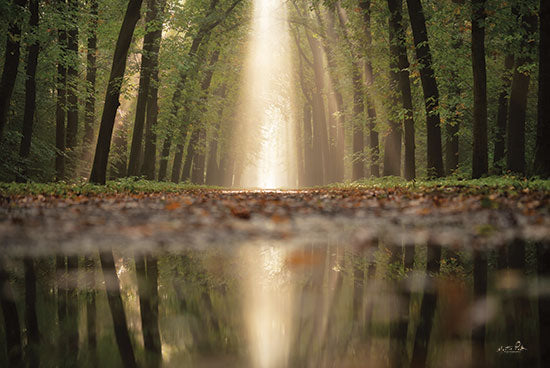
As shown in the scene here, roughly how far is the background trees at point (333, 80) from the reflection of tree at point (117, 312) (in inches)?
385

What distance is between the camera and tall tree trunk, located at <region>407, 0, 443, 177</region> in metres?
15.0

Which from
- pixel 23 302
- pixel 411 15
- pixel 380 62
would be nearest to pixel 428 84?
pixel 411 15

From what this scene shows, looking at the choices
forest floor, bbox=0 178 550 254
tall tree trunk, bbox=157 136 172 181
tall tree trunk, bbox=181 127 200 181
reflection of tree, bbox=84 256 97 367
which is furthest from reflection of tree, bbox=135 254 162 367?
tall tree trunk, bbox=181 127 200 181

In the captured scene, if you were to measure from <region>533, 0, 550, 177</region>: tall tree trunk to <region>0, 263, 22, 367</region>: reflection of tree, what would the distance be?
10.3 metres

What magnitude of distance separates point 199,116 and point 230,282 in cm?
2462

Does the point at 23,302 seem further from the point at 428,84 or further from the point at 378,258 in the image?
the point at 428,84

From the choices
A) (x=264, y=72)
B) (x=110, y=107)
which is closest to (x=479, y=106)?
(x=110, y=107)

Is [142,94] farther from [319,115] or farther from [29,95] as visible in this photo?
[319,115]

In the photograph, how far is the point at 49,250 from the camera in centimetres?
331

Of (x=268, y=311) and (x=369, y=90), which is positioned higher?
(x=369, y=90)

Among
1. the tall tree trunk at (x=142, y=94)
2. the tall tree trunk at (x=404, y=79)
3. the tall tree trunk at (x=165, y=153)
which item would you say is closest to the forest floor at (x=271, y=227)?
the tall tree trunk at (x=404, y=79)

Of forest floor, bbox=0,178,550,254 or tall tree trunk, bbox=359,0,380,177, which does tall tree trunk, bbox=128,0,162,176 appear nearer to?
tall tree trunk, bbox=359,0,380,177

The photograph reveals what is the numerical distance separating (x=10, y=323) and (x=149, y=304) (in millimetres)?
571

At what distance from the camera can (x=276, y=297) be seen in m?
2.25
